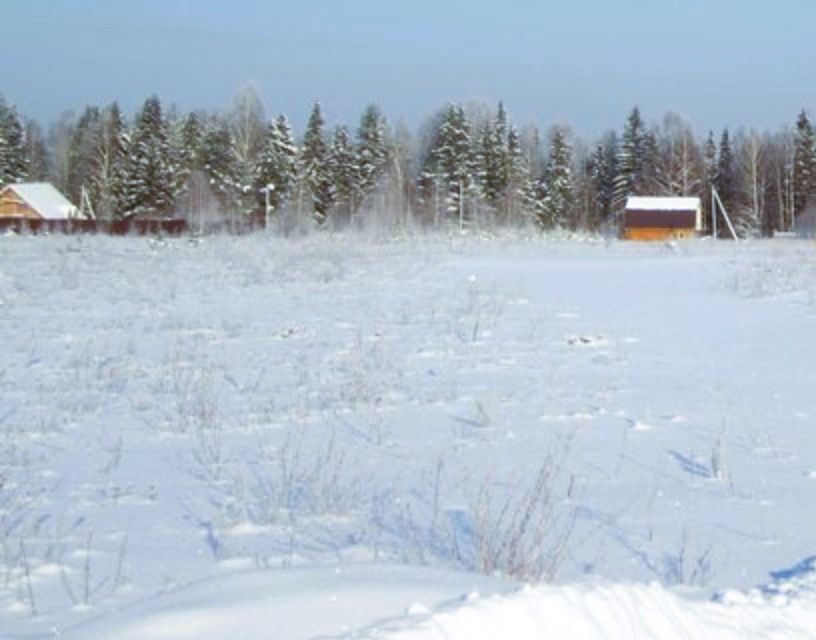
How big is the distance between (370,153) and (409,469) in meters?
58.9

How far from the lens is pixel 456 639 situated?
2721 millimetres

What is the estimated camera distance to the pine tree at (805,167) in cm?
6581

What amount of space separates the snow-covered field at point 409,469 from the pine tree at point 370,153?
159 ft

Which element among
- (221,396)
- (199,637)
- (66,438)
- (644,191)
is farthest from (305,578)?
(644,191)

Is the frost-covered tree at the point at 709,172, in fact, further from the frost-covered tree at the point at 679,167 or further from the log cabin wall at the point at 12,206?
the log cabin wall at the point at 12,206

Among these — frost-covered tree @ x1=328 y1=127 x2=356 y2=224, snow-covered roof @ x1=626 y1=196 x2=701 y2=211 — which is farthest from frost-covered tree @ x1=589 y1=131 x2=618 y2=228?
frost-covered tree @ x1=328 y1=127 x2=356 y2=224

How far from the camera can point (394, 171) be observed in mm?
66375

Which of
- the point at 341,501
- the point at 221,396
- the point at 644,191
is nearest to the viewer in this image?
the point at 341,501

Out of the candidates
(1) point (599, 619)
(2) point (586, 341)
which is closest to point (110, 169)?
(2) point (586, 341)

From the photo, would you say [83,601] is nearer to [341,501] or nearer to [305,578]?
[305,578]

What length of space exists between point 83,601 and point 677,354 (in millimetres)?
8170

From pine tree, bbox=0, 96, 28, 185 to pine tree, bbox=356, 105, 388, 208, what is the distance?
21.6m

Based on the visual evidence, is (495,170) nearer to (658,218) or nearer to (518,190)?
(518,190)

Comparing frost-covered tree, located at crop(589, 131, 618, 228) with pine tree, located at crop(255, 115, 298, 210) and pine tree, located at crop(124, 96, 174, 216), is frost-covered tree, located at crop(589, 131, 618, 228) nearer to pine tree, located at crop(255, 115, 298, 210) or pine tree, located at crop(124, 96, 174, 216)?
pine tree, located at crop(255, 115, 298, 210)
